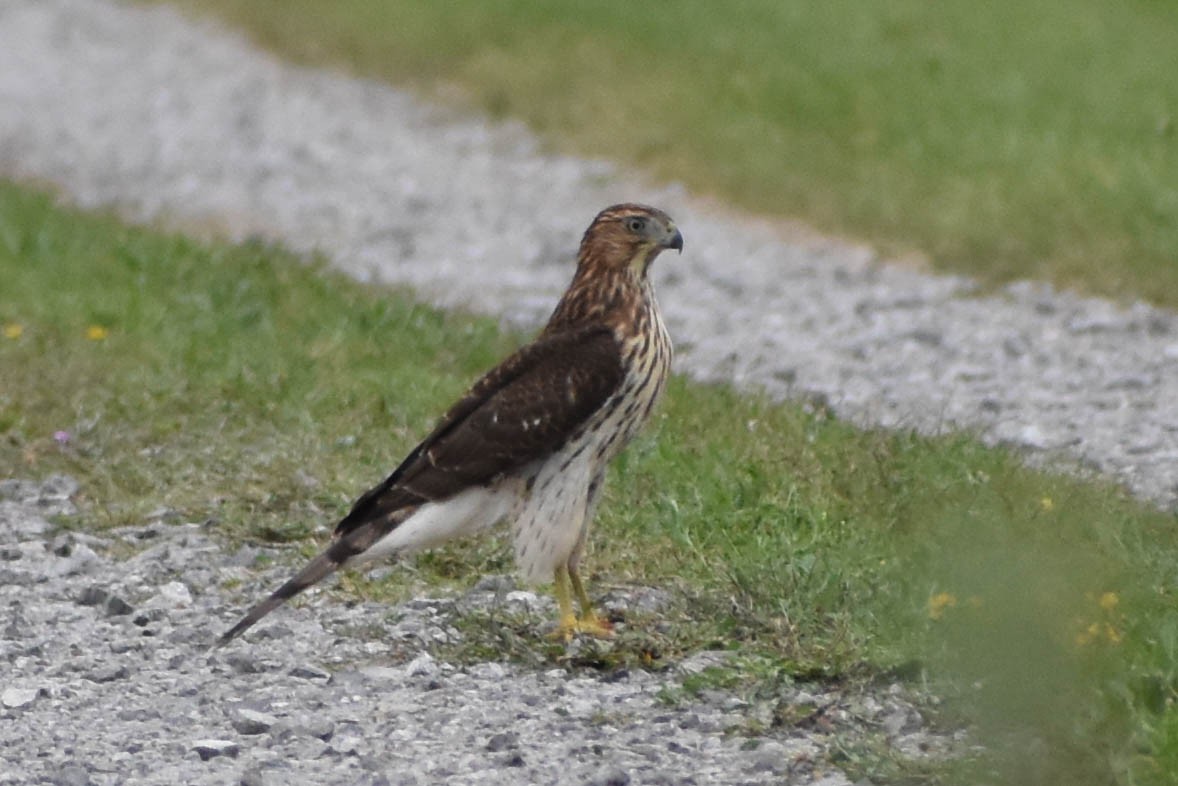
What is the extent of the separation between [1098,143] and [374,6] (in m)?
9.20

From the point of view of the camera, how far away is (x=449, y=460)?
7359 millimetres

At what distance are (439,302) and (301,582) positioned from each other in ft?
20.5

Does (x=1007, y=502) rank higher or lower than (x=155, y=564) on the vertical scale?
higher

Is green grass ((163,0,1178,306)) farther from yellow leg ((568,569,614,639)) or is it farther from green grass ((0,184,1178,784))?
yellow leg ((568,569,614,639))

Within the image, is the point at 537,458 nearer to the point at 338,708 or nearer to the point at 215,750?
the point at 338,708

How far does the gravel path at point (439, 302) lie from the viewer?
6418 mm

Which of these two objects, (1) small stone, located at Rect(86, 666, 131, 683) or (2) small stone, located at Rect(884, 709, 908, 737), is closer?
(2) small stone, located at Rect(884, 709, 908, 737)

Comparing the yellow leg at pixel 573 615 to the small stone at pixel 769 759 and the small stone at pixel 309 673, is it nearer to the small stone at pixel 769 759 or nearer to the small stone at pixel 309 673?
the small stone at pixel 309 673

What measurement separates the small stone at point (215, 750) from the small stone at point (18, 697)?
79 cm

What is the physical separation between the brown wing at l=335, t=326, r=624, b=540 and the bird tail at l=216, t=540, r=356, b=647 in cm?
11

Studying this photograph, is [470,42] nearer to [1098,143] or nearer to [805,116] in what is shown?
[805,116]

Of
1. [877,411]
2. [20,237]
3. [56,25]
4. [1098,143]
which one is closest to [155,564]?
[877,411]

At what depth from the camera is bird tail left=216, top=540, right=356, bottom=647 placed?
6992 mm

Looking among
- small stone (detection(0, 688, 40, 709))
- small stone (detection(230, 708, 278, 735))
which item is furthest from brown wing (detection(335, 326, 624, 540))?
small stone (detection(0, 688, 40, 709))
